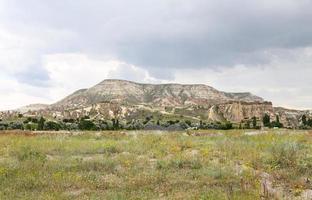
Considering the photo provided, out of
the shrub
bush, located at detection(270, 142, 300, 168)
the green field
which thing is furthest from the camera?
the shrub

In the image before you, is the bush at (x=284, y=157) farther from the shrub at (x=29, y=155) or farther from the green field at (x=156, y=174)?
the shrub at (x=29, y=155)

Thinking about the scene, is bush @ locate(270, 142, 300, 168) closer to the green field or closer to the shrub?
the green field

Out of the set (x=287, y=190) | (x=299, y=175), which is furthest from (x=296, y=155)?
(x=287, y=190)

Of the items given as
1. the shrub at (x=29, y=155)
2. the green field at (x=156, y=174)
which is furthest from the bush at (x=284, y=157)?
the shrub at (x=29, y=155)

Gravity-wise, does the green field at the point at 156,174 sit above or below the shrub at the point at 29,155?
below

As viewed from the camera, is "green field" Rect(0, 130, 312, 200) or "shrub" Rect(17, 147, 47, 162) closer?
"green field" Rect(0, 130, 312, 200)

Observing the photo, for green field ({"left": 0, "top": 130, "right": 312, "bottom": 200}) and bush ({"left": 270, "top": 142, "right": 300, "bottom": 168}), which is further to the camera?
bush ({"left": 270, "top": 142, "right": 300, "bottom": 168})

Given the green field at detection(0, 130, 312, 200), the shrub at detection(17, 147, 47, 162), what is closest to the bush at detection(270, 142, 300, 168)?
the green field at detection(0, 130, 312, 200)

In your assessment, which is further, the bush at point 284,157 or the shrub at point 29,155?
the shrub at point 29,155

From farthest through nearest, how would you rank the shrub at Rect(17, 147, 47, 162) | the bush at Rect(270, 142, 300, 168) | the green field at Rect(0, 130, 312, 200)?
the shrub at Rect(17, 147, 47, 162) < the bush at Rect(270, 142, 300, 168) < the green field at Rect(0, 130, 312, 200)

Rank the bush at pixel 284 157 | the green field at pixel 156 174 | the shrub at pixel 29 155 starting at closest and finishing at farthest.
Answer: the green field at pixel 156 174 < the bush at pixel 284 157 < the shrub at pixel 29 155

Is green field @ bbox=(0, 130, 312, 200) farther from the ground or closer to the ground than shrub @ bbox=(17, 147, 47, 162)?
closer to the ground

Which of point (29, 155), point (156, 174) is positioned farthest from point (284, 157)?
point (29, 155)

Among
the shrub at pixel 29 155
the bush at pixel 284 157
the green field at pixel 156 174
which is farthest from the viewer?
the shrub at pixel 29 155
